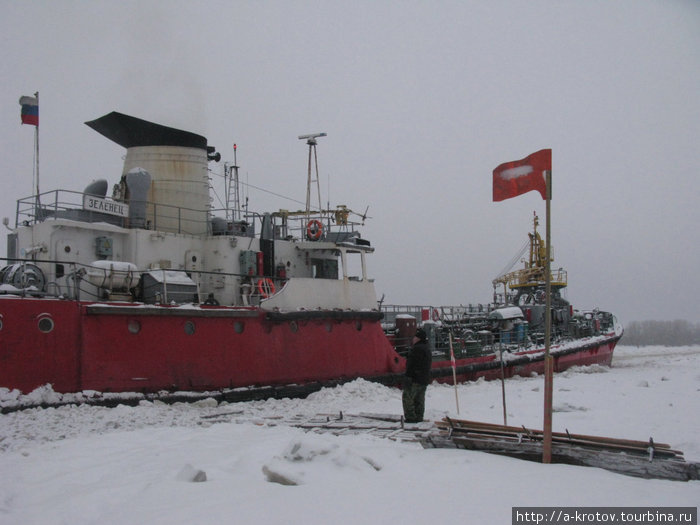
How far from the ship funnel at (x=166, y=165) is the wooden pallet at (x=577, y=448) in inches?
332

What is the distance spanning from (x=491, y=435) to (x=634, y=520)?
2289 millimetres

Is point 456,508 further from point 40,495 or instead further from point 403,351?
point 403,351

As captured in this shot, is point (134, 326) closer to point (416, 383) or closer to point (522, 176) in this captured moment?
point (416, 383)

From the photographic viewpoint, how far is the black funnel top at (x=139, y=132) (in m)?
13.1

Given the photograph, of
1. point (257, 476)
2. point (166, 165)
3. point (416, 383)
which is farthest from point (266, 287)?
point (257, 476)

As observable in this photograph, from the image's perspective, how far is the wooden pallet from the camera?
5.11 m

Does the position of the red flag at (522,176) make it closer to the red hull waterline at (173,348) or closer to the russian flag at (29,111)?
the red hull waterline at (173,348)

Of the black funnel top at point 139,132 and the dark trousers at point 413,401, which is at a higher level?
the black funnel top at point 139,132

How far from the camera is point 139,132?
43.4ft

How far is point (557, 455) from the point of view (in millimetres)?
5652

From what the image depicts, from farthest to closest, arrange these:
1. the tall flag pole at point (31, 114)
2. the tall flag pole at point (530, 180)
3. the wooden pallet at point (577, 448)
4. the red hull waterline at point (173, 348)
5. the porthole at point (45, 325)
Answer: the tall flag pole at point (31, 114) → the porthole at point (45, 325) → the red hull waterline at point (173, 348) → the tall flag pole at point (530, 180) → the wooden pallet at point (577, 448)

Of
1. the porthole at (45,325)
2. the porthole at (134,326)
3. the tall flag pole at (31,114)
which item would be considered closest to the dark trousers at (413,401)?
the porthole at (134,326)

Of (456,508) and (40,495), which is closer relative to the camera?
(456,508)

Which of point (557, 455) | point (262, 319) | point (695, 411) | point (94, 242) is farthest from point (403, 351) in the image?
point (557, 455)
